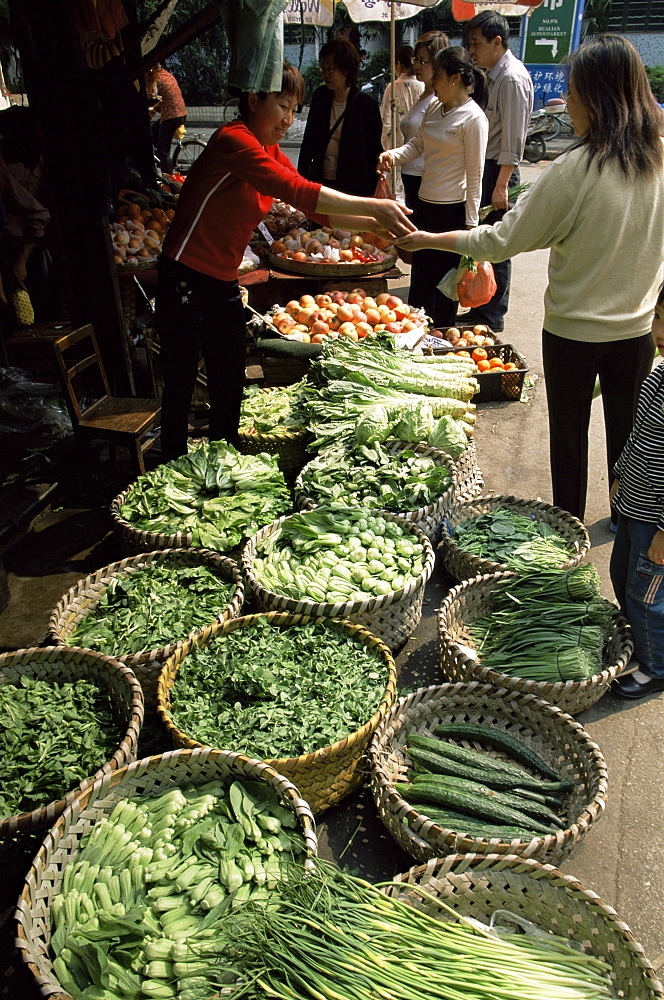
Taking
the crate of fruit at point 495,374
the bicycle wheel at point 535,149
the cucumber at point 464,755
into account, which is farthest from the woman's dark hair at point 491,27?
the bicycle wheel at point 535,149

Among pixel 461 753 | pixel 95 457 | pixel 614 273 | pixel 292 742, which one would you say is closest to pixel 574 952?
pixel 461 753

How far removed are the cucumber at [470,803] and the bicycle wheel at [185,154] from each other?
1085cm

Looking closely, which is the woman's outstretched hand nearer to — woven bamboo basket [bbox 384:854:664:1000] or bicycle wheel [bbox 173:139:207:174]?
woven bamboo basket [bbox 384:854:664:1000]

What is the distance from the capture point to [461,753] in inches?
92.4

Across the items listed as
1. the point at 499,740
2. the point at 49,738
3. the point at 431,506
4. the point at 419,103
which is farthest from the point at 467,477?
the point at 419,103

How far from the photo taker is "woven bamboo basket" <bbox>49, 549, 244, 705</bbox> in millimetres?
2506

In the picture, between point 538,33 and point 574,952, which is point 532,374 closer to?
point 574,952

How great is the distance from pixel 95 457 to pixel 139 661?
2678 mm

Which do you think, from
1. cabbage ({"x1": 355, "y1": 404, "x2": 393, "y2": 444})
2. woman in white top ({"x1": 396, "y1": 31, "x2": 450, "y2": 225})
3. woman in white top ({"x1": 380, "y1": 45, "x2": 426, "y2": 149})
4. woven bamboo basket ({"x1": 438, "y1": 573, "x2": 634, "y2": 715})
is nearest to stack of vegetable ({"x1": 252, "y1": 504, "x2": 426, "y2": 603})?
woven bamboo basket ({"x1": 438, "y1": 573, "x2": 634, "y2": 715})

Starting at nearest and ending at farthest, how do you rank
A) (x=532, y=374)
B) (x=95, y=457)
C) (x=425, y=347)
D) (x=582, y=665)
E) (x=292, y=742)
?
1. (x=292, y=742)
2. (x=582, y=665)
3. (x=95, y=457)
4. (x=425, y=347)
5. (x=532, y=374)

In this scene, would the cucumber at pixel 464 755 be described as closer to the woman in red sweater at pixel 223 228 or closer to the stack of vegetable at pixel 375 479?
the stack of vegetable at pixel 375 479

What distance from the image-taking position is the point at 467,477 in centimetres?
395

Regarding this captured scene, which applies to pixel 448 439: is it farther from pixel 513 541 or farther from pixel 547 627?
pixel 547 627

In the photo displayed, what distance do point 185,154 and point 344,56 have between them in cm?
959
